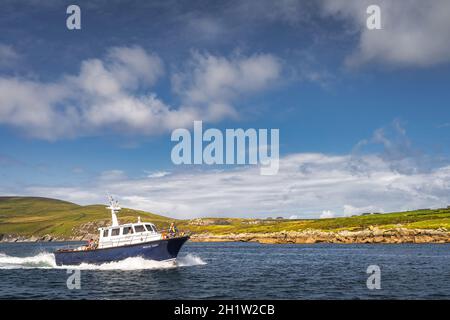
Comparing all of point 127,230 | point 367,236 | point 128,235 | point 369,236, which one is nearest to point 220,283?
point 128,235

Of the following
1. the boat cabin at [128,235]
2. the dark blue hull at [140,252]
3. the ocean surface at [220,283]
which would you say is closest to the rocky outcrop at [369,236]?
the ocean surface at [220,283]

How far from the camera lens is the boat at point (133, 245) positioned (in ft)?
168

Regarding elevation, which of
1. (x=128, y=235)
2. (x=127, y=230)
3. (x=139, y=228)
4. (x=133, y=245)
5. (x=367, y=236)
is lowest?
(x=367, y=236)

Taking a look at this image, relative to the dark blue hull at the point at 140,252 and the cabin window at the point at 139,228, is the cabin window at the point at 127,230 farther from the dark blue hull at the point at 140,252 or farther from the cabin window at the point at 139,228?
the dark blue hull at the point at 140,252

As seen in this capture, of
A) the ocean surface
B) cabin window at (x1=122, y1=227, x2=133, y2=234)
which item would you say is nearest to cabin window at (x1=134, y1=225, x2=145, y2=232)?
cabin window at (x1=122, y1=227, x2=133, y2=234)

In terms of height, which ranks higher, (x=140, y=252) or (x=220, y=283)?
(x=140, y=252)

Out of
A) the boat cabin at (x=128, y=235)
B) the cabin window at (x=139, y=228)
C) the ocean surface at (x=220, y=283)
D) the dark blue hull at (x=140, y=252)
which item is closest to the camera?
the ocean surface at (x=220, y=283)

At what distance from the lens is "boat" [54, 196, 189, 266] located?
51250 mm

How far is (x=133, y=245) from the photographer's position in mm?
51062

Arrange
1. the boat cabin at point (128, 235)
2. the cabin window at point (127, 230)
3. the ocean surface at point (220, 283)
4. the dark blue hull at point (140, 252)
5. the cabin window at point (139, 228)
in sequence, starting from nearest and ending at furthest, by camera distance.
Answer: the ocean surface at point (220, 283)
the dark blue hull at point (140, 252)
the boat cabin at point (128, 235)
the cabin window at point (127, 230)
the cabin window at point (139, 228)

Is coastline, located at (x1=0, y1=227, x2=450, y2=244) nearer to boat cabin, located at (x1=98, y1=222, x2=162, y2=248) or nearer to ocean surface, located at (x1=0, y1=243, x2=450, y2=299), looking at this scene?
ocean surface, located at (x1=0, y1=243, x2=450, y2=299)

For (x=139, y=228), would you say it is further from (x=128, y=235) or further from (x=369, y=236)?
(x=369, y=236)
